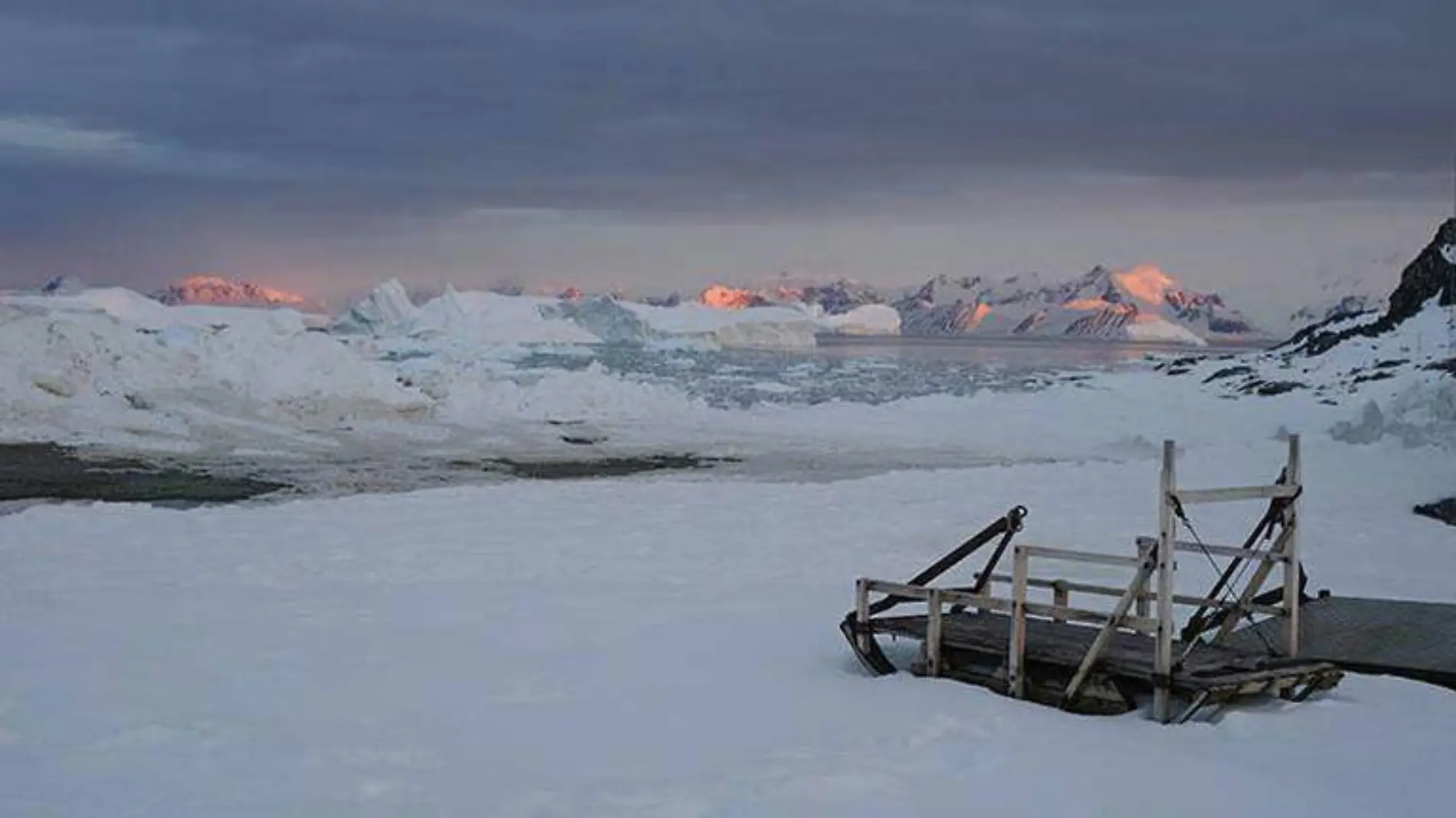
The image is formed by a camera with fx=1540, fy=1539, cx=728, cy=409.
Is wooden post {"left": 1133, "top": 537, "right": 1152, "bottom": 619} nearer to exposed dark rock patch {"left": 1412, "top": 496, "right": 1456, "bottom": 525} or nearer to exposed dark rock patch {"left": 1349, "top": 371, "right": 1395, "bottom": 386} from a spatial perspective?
exposed dark rock patch {"left": 1412, "top": 496, "right": 1456, "bottom": 525}

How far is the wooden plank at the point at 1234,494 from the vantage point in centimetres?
962

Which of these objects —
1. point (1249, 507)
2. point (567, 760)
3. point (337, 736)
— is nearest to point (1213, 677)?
point (567, 760)

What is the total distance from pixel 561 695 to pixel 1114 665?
3.61 m

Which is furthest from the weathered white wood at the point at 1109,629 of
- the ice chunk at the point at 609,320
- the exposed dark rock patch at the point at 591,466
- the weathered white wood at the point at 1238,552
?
the ice chunk at the point at 609,320

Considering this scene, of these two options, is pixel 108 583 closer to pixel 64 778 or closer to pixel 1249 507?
pixel 64 778

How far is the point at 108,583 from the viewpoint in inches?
569

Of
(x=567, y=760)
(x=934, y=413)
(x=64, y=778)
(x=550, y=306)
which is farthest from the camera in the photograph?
(x=550, y=306)

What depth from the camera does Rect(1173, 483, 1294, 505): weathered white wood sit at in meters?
9.62

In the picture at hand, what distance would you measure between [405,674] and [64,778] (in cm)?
320

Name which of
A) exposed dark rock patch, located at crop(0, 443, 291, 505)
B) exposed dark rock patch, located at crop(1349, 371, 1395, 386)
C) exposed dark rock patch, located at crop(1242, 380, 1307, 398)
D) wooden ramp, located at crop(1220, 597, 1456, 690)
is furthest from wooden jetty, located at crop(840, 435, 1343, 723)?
exposed dark rock patch, located at crop(1349, 371, 1395, 386)

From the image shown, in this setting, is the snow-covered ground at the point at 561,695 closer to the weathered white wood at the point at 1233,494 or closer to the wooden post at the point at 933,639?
the wooden post at the point at 933,639

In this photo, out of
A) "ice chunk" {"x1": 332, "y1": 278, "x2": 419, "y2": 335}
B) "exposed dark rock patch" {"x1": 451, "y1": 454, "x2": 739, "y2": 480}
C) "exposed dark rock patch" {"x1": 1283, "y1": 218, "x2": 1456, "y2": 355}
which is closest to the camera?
"exposed dark rock patch" {"x1": 451, "y1": 454, "x2": 739, "y2": 480}

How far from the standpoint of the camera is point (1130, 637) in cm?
1098

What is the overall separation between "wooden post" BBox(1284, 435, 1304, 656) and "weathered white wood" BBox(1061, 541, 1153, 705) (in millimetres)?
1187
